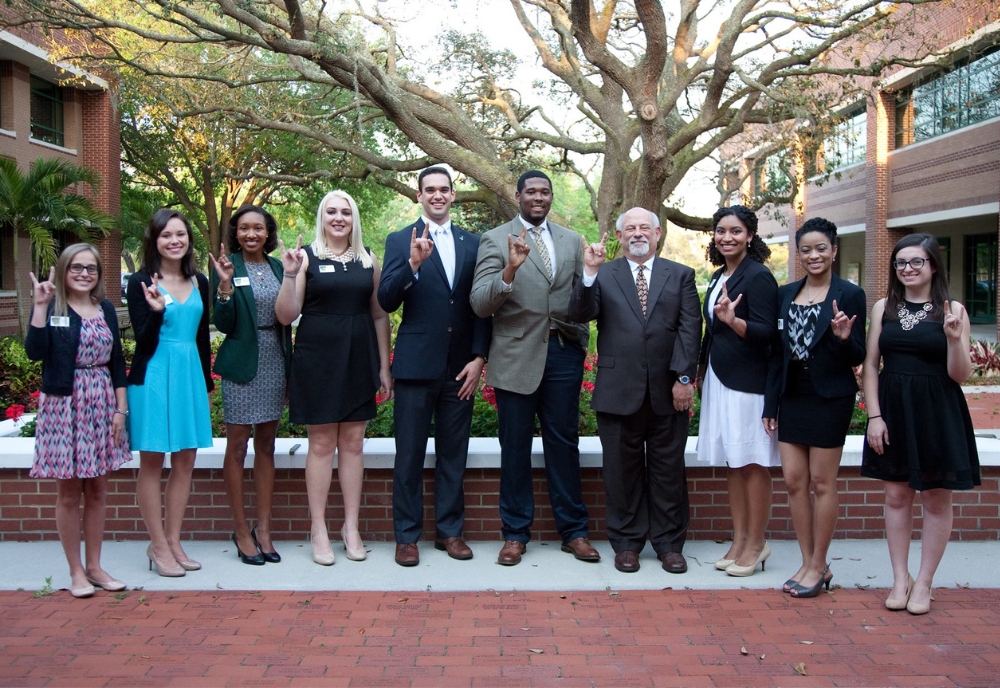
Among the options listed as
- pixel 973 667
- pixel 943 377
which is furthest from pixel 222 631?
pixel 943 377

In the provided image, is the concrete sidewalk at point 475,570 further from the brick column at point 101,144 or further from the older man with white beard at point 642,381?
the brick column at point 101,144

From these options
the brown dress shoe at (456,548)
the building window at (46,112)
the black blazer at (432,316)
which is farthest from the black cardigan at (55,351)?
the building window at (46,112)

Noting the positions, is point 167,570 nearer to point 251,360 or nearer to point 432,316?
point 251,360

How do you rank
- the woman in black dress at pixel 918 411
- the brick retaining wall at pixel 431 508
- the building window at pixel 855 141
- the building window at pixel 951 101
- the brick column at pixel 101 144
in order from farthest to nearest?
1. the building window at pixel 855 141
2. the brick column at pixel 101 144
3. the building window at pixel 951 101
4. the brick retaining wall at pixel 431 508
5. the woman in black dress at pixel 918 411

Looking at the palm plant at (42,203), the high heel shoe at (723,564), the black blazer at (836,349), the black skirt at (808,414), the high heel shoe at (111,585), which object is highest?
the palm plant at (42,203)

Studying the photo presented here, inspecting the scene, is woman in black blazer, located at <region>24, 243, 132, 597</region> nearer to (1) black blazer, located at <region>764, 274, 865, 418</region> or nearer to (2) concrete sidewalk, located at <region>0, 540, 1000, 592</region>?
(2) concrete sidewalk, located at <region>0, 540, 1000, 592</region>

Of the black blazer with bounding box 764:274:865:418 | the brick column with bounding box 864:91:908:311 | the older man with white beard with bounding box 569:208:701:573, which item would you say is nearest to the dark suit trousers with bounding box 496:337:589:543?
the older man with white beard with bounding box 569:208:701:573

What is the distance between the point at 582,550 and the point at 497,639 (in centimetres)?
126

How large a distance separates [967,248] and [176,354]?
28.1 m

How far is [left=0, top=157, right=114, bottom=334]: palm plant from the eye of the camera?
665 inches

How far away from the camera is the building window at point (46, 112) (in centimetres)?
2378

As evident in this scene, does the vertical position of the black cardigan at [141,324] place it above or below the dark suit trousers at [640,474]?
above

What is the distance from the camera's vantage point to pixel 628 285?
5164 mm

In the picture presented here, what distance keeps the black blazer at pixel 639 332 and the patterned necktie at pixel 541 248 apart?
30 cm
